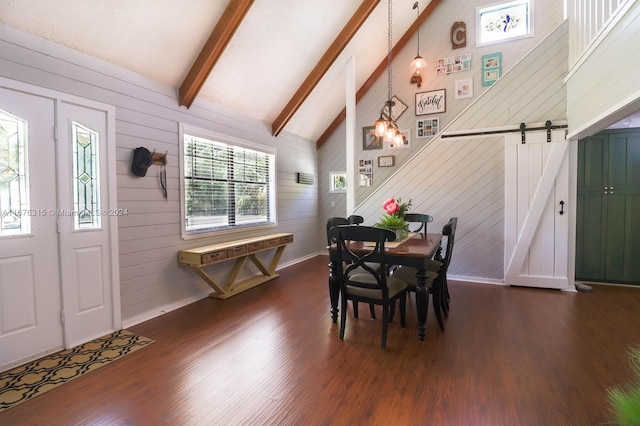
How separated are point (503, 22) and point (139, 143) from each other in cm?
591

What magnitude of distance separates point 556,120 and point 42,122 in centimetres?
552

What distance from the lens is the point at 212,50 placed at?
3.33 metres

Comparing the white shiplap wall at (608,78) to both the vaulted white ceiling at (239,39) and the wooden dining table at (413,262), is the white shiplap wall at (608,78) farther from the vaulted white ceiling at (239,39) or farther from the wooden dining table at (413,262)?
the vaulted white ceiling at (239,39)

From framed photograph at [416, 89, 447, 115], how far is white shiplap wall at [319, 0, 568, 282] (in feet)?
0.39

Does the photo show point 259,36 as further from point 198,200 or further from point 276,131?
point 198,200

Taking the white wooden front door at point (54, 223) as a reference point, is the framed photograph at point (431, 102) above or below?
above

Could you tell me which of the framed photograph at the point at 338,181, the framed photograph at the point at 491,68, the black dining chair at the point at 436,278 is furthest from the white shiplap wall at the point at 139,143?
the framed photograph at the point at 491,68

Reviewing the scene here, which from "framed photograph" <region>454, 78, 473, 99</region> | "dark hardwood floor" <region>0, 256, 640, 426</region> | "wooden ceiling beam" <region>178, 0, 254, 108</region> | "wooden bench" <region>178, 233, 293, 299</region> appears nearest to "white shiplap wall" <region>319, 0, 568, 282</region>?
"framed photograph" <region>454, 78, 473, 99</region>

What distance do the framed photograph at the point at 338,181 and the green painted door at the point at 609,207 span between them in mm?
3988

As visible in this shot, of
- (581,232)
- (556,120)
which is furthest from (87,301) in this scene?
(581,232)

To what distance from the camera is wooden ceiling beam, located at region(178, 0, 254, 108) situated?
3150 millimetres

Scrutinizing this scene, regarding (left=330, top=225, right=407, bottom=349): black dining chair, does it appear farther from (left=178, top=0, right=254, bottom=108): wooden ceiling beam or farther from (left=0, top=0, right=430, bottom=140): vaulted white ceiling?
(left=0, top=0, right=430, bottom=140): vaulted white ceiling

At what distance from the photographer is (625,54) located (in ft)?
7.70

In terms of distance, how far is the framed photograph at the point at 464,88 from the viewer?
538 centimetres
